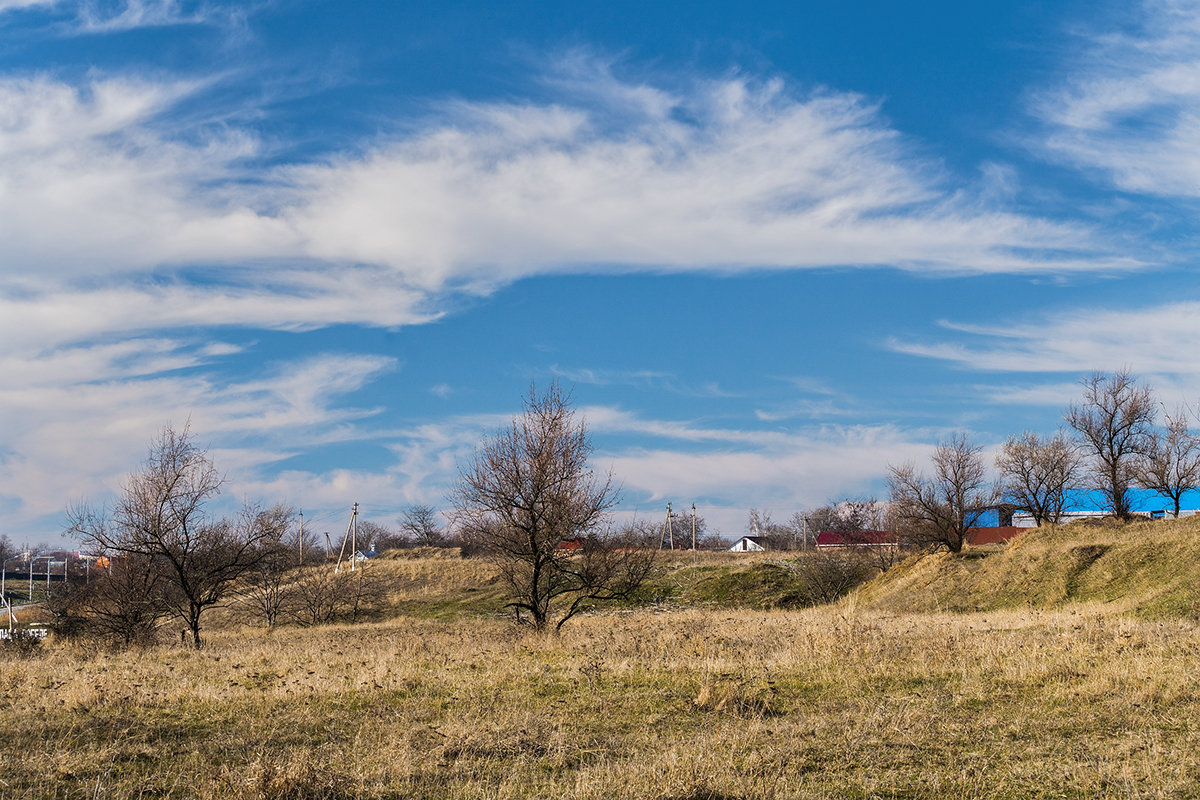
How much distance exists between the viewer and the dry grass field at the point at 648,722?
6.74 meters

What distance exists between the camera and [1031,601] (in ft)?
104

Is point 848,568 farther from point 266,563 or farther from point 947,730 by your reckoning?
point 947,730

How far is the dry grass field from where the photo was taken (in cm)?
674

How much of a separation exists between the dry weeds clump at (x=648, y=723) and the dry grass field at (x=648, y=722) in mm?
35

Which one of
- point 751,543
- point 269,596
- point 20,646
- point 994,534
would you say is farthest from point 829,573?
point 751,543

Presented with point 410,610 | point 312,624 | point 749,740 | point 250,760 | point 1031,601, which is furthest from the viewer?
point 410,610

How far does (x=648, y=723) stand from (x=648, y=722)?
0.05 m

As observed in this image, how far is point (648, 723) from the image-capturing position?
9320 millimetres

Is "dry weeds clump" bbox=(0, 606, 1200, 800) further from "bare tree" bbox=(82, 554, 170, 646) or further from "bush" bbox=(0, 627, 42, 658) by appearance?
"bare tree" bbox=(82, 554, 170, 646)

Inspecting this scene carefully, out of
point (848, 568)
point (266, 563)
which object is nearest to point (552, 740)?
point (266, 563)

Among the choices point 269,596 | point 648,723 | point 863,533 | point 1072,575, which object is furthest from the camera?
point 863,533

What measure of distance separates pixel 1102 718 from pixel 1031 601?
25.7 meters

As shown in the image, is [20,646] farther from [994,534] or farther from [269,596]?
[994,534]

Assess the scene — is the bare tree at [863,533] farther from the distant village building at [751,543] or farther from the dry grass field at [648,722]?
the dry grass field at [648,722]
